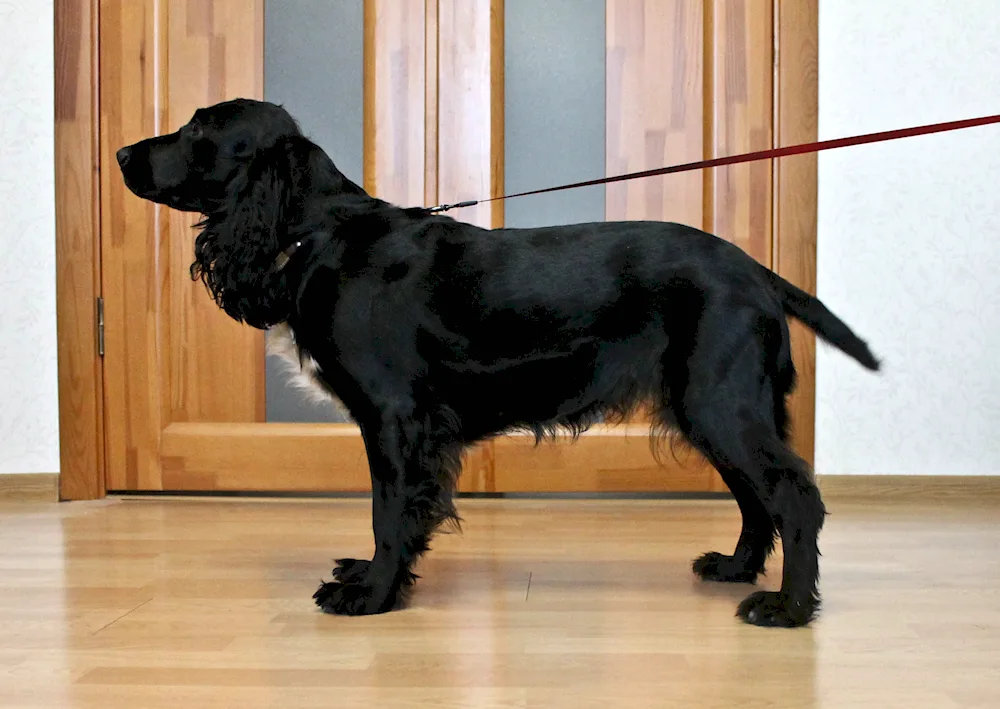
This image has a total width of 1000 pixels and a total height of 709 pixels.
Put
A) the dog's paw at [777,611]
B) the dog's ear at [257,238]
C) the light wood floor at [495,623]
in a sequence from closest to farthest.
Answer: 1. the light wood floor at [495,623]
2. the dog's paw at [777,611]
3. the dog's ear at [257,238]

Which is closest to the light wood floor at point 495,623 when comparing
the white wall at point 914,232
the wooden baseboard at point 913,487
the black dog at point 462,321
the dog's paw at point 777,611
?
the dog's paw at point 777,611

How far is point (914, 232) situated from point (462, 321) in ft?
5.60

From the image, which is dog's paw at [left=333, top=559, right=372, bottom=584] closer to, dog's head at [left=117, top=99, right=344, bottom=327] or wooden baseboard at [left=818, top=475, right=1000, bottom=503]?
dog's head at [left=117, top=99, right=344, bottom=327]

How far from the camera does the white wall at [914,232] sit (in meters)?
2.95

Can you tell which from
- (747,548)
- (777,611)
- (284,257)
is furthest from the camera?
(747,548)

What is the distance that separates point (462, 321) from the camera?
6.07ft

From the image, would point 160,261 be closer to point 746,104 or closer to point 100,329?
point 100,329

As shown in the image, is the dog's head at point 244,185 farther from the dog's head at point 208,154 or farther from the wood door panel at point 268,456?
the wood door panel at point 268,456

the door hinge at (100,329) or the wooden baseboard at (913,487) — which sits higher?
the door hinge at (100,329)

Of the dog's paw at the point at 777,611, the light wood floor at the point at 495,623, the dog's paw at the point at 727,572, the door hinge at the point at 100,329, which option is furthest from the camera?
the door hinge at the point at 100,329

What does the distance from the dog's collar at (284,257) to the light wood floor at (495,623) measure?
23.8 inches

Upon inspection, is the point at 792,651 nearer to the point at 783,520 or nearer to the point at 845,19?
the point at 783,520

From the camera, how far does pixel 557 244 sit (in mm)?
1872

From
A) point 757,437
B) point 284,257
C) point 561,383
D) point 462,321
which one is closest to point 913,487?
point 757,437
